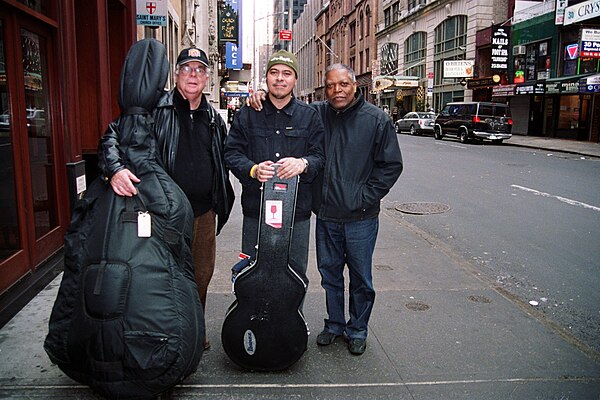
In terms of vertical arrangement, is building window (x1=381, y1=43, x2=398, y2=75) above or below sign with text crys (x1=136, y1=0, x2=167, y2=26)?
above

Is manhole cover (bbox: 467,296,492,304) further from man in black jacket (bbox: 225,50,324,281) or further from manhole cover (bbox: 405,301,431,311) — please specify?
man in black jacket (bbox: 225,50,324,281)

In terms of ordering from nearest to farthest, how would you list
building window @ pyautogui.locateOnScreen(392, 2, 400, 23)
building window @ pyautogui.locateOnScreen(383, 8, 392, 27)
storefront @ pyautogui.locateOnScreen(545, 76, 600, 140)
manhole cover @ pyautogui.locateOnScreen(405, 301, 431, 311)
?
manhole cover @ pyautogui.locateOnScreen(405, 301, 431, 311), storefront @ pyautogui.locateOnScreen(545, 76, 600, 140), building window @ pyautogui.locateOnScreen(392, 2, 400, 23), building window @ pyautogui.locateOnScreen(383, 8, 392, 27)

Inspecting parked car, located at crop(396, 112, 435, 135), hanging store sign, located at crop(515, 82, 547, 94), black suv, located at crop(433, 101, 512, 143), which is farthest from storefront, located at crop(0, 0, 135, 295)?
parked car, located at crop(396, 112, 435, 135)

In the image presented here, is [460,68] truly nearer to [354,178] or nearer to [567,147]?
[567,147]

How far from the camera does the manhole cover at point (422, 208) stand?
9.06 metres

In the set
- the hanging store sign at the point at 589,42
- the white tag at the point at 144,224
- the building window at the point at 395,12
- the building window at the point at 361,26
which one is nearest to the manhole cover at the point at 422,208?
the white tag at the point at 144,224

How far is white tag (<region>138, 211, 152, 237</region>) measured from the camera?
2764mm

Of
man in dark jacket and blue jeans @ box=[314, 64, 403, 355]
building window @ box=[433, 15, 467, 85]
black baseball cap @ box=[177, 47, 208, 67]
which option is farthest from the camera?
building window @ box=[433, 15, 467, 85]

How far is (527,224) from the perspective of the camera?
8031mm

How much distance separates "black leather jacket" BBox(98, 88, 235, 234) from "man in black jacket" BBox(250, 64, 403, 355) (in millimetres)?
336

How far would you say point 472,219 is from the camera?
332 inches

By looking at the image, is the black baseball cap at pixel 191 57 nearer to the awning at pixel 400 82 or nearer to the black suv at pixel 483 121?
the black suv at pixel 483 121

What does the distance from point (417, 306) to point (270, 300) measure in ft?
6.09

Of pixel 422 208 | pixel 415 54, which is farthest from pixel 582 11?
pixel 415 54
